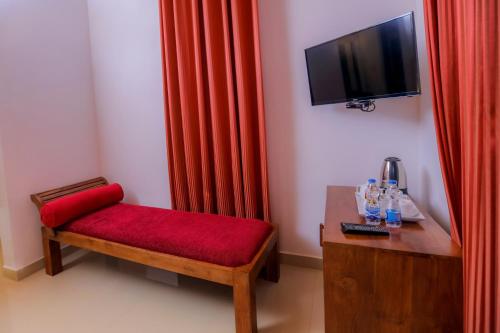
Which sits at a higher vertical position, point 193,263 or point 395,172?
point 395,172

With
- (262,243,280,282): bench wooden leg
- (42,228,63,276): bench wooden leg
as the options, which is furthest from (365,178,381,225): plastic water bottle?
(42,228,63,276): bench wooden leg

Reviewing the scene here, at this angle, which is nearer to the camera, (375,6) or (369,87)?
(369,87)

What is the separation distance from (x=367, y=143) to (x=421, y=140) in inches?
12.4

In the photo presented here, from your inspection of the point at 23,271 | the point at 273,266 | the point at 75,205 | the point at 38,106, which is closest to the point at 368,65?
the point at 273,266

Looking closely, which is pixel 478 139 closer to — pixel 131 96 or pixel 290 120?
pixel 290 120

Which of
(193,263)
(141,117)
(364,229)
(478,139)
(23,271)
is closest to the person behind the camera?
(478,139)

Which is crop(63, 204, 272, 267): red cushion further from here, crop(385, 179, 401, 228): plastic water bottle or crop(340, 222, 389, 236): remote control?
crop(385, 179, 401, 228): plastic water bottle

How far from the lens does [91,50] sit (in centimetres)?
261

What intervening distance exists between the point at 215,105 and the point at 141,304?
4.80 ft

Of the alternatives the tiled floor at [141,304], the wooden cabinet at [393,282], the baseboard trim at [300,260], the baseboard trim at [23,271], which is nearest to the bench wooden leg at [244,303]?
the tiled floor at [141,304]

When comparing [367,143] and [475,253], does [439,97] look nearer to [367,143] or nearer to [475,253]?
[475,253]

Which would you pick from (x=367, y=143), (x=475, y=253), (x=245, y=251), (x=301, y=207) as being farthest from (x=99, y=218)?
(x=475, y=253)

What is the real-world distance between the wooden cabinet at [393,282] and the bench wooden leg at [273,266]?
81 centimetres

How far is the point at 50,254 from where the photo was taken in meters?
2.09
